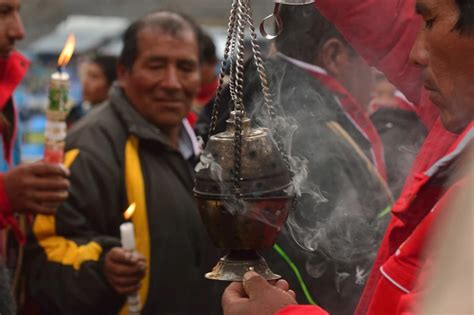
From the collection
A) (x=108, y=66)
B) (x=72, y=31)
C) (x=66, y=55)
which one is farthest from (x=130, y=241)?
(x=72, y=31)

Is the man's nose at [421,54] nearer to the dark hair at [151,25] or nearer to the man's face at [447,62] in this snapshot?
the man's face at [447,62]

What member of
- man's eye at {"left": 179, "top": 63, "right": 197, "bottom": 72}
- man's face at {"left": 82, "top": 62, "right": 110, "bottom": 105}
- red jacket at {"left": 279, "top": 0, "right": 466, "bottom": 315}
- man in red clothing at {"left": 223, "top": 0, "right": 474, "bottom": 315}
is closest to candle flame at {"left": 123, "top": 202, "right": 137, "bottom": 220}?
man's eye at {"left": 179, "top": 63, "right": 197, "bottom": 72}

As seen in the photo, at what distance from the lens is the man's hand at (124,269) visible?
144 inches

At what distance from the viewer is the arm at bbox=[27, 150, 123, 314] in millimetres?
3777

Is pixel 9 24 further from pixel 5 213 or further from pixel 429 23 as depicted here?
pixel 429 23

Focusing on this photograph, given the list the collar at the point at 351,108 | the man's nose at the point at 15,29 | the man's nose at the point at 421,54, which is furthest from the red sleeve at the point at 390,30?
the man's nose at the point at 15,29

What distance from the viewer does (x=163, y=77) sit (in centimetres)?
431

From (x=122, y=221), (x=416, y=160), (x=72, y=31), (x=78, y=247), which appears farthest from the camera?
(x=72, y=31)

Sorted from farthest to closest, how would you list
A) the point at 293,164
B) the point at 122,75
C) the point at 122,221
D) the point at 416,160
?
the point at 122,75 < the point at 122,221 < the point at 293,164 < the point at 416,160

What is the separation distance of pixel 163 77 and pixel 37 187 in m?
1.03

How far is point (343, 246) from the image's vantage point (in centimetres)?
312

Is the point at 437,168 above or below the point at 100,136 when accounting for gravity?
above

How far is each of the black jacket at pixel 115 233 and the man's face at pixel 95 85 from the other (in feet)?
12.2

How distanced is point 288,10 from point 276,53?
0.27 metres
